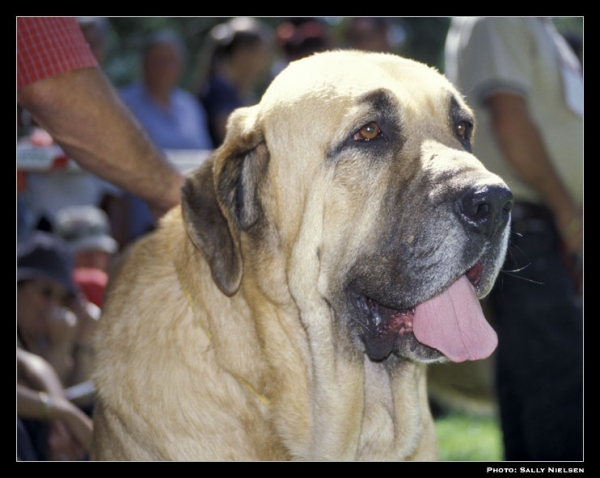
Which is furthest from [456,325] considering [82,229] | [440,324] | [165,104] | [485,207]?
[165,104]

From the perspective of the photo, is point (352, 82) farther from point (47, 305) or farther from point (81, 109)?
point (47, 305)

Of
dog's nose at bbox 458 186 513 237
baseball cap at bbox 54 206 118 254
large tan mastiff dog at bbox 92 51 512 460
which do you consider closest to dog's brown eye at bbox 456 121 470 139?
large tan mastiff dog at bbox 92 51 512 460

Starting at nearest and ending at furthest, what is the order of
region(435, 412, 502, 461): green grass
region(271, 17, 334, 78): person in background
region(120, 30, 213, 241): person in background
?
region(435, 412, 502, 461): green grass
region(271, 17, 334, 78): person in background
region(120, 30, 213, 241): person in background

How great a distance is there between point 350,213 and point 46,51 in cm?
136

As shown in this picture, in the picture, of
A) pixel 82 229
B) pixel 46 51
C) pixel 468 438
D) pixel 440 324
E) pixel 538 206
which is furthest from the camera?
pixel 468 438

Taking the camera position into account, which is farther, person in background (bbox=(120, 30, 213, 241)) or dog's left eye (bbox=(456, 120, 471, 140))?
person in background (bbox=(120, 30, 213, 241))

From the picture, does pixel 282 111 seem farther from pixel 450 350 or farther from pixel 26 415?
pixel 26 415

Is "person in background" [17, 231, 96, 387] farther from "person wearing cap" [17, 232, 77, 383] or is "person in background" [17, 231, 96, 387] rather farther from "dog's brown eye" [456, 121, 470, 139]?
"dog's brown eye" [456, 121, 470, 139]

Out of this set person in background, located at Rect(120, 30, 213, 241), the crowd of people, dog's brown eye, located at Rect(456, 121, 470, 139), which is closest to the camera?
dog's brown eye, located at Rect(456, 121, 470, 139)

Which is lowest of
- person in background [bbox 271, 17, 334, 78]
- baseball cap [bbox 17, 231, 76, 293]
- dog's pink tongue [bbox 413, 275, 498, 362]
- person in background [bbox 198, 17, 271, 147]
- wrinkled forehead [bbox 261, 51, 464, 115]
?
baseball cap [bbox 17, 231, 76, 293]

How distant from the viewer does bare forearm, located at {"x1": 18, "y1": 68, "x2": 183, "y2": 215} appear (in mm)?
3234

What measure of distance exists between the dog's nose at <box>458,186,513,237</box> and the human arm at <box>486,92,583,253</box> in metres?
1.90

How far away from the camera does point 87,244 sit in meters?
5.74
